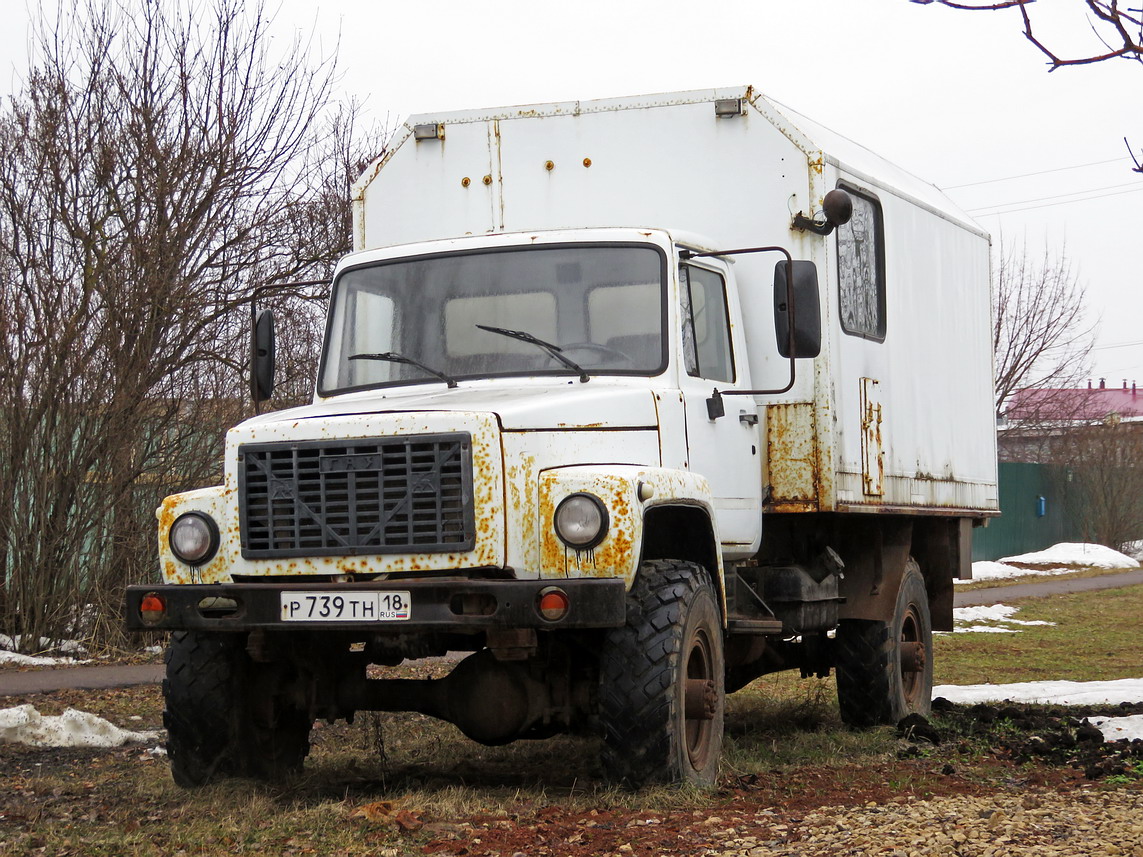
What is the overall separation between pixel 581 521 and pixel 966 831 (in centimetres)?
180

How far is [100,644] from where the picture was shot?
14.8m

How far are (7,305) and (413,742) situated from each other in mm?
7001

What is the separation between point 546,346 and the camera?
7.41 metres

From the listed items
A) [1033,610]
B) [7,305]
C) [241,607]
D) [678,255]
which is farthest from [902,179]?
[1033,610]

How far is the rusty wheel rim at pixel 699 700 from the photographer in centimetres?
696

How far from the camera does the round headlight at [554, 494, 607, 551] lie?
249 inches

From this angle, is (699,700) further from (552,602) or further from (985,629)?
(985,629)

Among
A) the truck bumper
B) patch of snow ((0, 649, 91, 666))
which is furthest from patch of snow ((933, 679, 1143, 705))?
patch of snow ((0, 649, 91, 666))

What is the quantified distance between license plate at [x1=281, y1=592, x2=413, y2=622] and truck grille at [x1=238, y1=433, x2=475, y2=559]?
0.19 metres

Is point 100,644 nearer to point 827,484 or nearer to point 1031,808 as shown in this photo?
point 827,484

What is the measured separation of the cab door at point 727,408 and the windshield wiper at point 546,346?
18.9 inches

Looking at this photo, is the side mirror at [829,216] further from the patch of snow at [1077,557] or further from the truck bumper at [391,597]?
the patch of snow at [1077,557]

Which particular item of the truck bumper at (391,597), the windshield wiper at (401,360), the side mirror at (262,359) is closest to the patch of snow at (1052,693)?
the windshield wiper at (401,360)

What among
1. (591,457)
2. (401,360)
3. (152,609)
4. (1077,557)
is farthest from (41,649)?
(1077,557)
